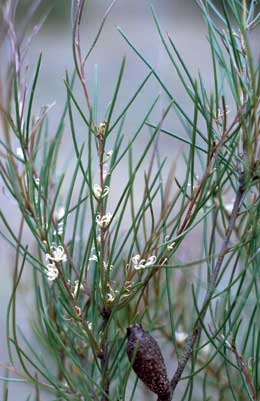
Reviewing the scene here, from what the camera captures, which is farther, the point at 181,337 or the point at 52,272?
the point at 181,337

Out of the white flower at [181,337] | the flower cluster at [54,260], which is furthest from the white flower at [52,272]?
the white flower at [181,337]

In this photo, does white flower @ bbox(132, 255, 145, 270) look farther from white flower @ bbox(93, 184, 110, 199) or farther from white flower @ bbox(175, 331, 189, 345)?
white flower @ bbox(175, 331, 189, 345)

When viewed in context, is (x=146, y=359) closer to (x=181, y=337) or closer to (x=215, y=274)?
(x=215, y=274)

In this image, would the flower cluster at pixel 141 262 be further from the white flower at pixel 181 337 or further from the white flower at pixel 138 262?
the white flower at pixel 181 337

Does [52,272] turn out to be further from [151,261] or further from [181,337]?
[181,337]

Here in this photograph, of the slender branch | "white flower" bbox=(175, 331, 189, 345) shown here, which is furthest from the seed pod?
"white flower" bbox=(175, 331, 189, 345)

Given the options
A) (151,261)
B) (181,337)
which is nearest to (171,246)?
(151,261)

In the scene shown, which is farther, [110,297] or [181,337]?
[181,337]

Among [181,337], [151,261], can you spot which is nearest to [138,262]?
[151,261]

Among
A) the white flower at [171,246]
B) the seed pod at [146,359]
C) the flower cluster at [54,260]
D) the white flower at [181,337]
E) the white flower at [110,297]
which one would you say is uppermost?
the white flower at [181,337]

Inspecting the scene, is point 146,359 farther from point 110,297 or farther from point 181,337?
point 181,337
